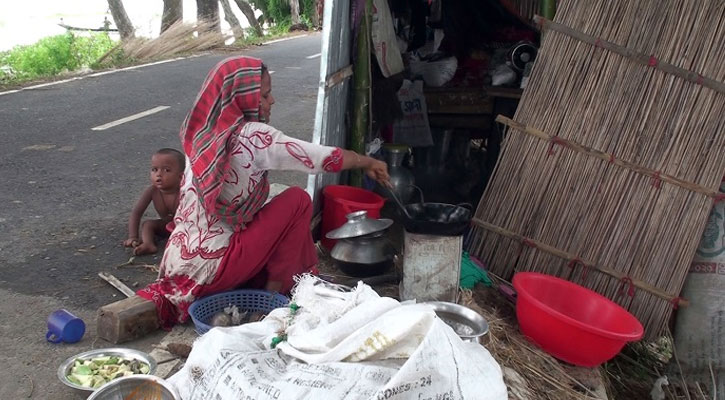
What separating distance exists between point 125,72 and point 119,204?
6.88 meters

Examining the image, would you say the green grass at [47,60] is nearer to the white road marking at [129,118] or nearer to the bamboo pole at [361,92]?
the white road marking at [129,118]

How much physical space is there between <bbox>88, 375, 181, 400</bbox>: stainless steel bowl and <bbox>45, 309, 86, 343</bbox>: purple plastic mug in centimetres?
70

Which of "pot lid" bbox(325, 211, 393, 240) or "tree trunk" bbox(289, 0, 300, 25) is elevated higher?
"pot lid" bbox(325, 211, 393, 240)

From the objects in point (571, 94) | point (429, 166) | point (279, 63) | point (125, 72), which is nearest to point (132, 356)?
point (571, 94)

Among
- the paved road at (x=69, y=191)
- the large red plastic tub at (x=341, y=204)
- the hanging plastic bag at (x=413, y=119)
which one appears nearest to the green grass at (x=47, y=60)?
the paved road at (x=69, y=191)

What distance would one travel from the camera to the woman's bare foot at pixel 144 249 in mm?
3986

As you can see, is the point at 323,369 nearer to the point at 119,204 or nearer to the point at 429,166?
the point at 119,204

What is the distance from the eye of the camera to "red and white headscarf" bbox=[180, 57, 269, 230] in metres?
2.94

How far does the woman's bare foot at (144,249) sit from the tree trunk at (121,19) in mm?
12151

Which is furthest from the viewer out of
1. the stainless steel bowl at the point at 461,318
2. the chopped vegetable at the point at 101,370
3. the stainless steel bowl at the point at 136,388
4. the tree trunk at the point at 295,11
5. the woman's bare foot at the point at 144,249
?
the tree trunk at the point at 295,11

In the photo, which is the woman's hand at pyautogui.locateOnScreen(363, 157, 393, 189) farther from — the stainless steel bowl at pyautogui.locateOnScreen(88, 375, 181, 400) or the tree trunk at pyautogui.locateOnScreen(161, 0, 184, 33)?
the tree trunk at pyautogui.locateOnScreen(161, 0, 184, 33)

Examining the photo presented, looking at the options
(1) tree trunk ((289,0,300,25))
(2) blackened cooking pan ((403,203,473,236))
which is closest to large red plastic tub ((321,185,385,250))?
(2) blackened cooking pan ((403,203,473,236))

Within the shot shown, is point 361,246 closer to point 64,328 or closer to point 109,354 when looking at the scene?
point 109,354

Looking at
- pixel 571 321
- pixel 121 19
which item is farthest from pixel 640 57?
pixel 121 19
